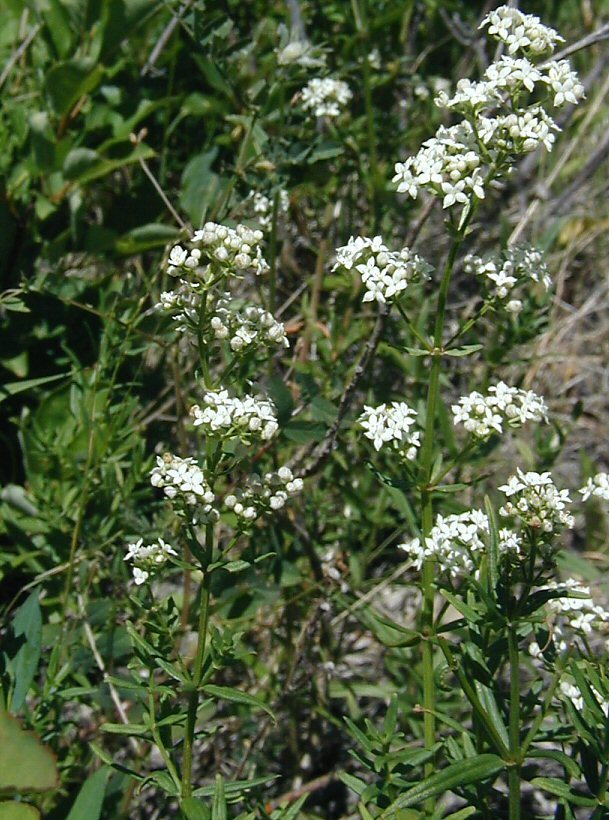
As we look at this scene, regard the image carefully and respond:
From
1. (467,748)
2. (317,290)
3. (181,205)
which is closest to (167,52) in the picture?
(181,205)

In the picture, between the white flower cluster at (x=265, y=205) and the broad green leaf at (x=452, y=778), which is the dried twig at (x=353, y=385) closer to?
the white flower cluster at (x=265, y=205)

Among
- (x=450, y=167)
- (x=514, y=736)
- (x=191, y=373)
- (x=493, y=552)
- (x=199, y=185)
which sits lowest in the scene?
(x=191, y=373)

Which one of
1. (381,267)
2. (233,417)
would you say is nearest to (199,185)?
(381,267)

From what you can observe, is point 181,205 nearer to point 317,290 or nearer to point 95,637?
point 317,290

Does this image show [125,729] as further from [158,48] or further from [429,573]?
[158,48]

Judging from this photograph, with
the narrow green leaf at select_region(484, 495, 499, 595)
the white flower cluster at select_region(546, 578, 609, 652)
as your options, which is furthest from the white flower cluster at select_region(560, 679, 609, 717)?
the narrow green leaf at select_region(484, 495, 499, 595)

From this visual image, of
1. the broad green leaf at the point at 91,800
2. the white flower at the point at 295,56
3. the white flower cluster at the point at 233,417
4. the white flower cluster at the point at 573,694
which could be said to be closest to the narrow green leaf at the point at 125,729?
the broad green leaf at the point at 91,800

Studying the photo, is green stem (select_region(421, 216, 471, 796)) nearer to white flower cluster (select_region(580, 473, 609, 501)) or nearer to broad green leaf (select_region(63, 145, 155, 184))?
white flower cluster (select_region(580, 473, 609, 501))

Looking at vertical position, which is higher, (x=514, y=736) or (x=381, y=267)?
(x=381, y=267)
